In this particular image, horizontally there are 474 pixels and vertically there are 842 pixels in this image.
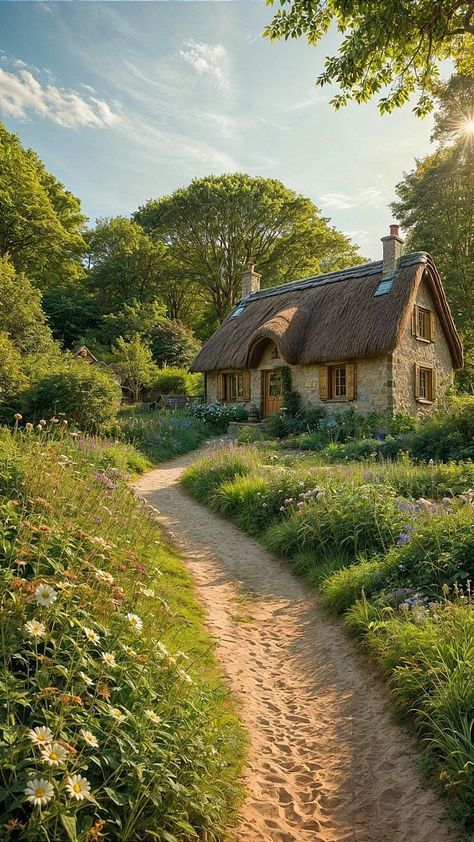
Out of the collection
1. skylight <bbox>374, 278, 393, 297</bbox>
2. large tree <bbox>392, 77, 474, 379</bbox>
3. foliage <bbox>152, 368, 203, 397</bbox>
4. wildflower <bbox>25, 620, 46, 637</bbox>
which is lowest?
wildflower <bbox>25, 620, 46, 637</bbox>

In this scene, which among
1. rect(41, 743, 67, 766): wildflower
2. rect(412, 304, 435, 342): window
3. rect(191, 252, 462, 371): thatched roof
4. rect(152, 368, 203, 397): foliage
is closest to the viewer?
rect(41, 743, 67, 766): wildflower

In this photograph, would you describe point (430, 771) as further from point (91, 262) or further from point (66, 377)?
point (91, 262)

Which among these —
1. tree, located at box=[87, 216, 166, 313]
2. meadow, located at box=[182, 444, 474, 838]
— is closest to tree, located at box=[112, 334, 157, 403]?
tree, located at box=[87, 216, 166, 313]

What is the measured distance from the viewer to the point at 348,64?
5414 mm

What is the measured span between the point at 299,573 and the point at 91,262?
38412 millimetres

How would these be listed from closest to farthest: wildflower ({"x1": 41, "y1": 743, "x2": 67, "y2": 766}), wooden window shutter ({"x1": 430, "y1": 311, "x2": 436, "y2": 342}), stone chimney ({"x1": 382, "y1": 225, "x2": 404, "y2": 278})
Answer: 1. wildflower ({"x1": 41, "y1": 743, "x2": 67, "y2": 766})
2. stone chimney ({"x1": 382, "y1": 225, "x2": 404, "y2": 278})
3. wooden window shutter ({"x1": 430, "y1": 311, "x2": 436, "y2": 342})

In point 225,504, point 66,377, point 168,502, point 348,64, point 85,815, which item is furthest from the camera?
point 66,377

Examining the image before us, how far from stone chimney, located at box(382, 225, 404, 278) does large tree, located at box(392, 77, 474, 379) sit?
5.83m

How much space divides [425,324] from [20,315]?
1340cm

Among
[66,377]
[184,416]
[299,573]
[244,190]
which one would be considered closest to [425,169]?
[244,190]

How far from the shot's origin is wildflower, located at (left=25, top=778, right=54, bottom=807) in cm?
172

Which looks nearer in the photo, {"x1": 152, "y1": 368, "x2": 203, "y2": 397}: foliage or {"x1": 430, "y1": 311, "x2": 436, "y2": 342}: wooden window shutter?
{"x1": 430, "y1": 311, "x2": 436, "y2": 342}: wooden window shutter

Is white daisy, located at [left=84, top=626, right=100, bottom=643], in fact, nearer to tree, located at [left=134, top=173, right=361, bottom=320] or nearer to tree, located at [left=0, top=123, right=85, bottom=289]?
tree, located at [left=0, top=123, right=85, bottom=289]

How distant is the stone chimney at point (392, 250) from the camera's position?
673 inches
